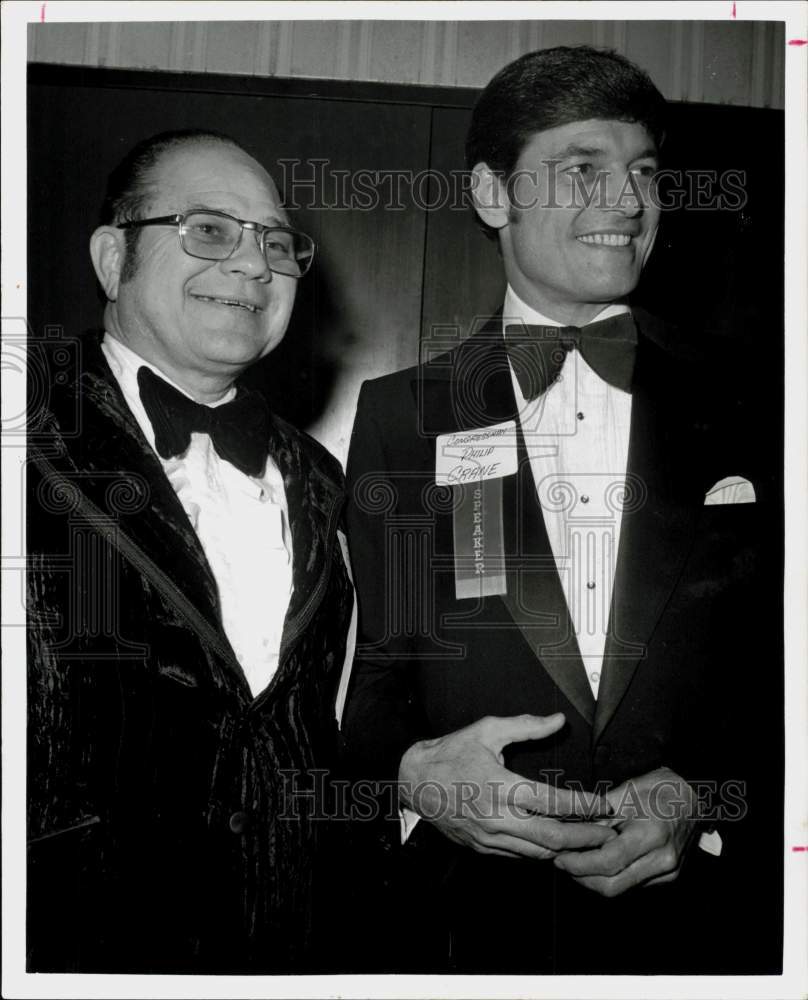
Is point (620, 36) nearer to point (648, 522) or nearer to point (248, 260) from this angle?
point (248, 260)

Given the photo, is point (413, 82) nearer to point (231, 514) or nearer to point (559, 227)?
point (559, 227)

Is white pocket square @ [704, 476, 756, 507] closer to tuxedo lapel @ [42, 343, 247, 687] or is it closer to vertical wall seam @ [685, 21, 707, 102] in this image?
vertical wall seam @ [685, 21, 707, 102]

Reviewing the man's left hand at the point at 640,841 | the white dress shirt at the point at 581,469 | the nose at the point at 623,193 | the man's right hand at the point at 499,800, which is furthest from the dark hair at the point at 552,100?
the man's left hand at the point at 640,841

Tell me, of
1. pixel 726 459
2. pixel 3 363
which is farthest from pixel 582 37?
pixel 3 363

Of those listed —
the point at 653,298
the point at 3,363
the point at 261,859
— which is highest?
the point at 653,298

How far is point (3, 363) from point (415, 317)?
0.83 m

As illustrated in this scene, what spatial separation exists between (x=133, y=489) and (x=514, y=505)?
0.73 metres

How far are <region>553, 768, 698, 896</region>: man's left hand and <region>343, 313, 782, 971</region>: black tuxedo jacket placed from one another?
33mm

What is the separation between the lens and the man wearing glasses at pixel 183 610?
75.9 inches

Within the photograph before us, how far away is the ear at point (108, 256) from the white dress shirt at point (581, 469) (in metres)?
0.80

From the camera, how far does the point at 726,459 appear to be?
Answer: 2016 mm

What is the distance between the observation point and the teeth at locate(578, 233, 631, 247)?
1982 mm

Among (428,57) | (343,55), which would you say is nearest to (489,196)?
(428,57)

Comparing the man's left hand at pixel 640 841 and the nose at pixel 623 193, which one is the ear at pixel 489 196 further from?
the man's left hand at pixel 640 841
